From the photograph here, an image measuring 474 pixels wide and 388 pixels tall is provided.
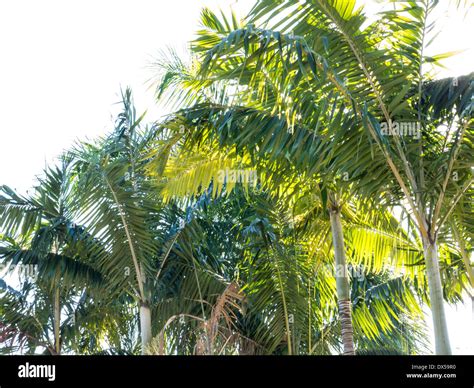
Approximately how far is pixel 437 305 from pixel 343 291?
209cm

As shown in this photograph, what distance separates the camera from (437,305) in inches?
223

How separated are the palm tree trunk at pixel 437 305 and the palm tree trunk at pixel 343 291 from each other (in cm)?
171

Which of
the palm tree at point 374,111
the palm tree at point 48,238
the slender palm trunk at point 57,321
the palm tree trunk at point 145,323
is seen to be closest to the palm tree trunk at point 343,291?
the palm tree at point 374,111

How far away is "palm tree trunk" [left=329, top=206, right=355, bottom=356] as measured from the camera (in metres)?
7.52

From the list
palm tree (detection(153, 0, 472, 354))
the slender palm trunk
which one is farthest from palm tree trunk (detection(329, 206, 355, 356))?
the slender palm trunk

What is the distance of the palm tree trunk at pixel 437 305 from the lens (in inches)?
217

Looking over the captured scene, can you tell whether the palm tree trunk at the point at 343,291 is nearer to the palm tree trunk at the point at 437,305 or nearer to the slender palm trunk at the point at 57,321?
the palm tree trunk at the point at 437,305

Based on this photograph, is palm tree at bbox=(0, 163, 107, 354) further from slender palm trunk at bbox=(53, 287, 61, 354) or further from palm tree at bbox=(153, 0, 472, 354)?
→ palm tree at bbox=(153, 0, 472, 354)

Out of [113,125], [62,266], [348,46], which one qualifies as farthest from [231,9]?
[62,266]

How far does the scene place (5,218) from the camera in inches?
402

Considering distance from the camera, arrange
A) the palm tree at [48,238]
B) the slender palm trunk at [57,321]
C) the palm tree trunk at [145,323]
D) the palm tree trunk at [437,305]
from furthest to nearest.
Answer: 1. the slender palm trunk at [57,321]
2. the palm tree at [48,238]
3. the palm tree trunk at [145,323]
4. the palm tree trunk at [437,305]

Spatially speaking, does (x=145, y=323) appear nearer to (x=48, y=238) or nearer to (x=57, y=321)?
(x=48, y=238)
